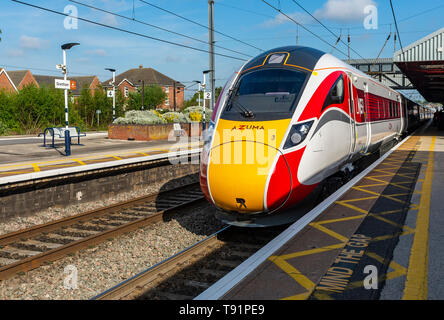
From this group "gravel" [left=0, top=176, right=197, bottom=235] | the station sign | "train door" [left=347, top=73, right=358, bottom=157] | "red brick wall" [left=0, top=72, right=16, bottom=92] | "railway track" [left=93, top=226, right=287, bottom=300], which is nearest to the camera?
"railway track" [left=93, top=226, right=287, bottom=300]

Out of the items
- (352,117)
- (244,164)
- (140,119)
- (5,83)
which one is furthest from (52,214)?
(5,83)

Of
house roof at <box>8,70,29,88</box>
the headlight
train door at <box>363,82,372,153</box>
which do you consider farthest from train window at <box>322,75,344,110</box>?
house roof at <box>8,70,29,88</box>

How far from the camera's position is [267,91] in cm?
730

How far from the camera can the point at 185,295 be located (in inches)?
210

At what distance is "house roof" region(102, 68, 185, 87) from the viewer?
84.2 metres

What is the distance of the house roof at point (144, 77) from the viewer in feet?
276

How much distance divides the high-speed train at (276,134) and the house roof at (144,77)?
7865 centimetres

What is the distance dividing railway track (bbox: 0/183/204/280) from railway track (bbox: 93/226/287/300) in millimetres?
2149

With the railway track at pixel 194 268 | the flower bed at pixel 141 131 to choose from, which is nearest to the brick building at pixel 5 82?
the flower bed at pixel 141 131

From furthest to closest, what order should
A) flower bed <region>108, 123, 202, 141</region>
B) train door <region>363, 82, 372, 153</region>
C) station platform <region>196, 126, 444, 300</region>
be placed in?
1. flower bed <region>108, 123, 202, 141</region>
2. train door <region>363, 82, 372, 153</region>
3. station platform <region>196, 126, 444, 300</region>

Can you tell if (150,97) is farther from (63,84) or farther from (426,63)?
(63,84)

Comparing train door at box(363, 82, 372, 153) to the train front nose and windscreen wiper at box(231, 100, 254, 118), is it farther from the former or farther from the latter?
the train front nose

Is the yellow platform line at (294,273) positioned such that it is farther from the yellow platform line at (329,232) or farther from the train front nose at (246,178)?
the train front nose at (246,178)
